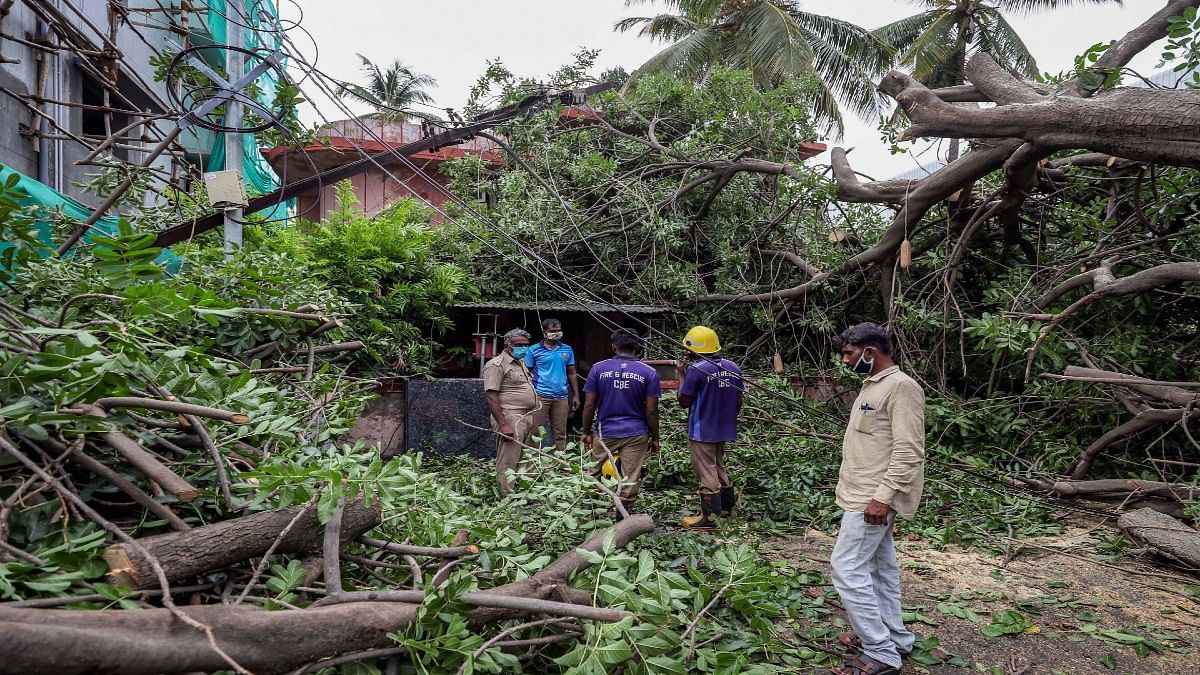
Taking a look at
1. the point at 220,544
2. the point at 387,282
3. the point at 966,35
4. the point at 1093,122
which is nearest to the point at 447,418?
the point at 387,282

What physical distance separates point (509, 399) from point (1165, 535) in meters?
5.05

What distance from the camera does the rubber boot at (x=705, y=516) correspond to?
6.02 meters

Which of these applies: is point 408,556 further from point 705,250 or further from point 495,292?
point 705,250

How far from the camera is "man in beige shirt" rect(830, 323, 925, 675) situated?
350 cm

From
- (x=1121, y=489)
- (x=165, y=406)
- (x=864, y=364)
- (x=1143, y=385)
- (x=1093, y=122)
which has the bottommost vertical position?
(x=1121, y=489)

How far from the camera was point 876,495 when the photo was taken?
3.51m

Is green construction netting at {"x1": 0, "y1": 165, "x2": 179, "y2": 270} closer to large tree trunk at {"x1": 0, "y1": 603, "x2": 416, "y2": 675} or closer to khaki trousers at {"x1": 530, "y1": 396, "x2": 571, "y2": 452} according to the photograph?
khaki trousers at {"x1": 530, "y1": 396, "x2": 571, "y2": 452}

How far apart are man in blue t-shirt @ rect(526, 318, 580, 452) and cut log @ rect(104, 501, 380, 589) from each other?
432cm

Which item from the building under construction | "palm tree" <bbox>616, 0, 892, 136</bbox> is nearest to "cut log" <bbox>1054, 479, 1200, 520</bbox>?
the building under construction

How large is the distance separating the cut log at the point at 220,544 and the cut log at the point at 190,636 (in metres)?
0.09

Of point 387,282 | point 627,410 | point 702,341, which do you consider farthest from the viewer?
point 387,282

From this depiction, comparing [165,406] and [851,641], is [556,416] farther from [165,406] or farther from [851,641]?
[165,406]

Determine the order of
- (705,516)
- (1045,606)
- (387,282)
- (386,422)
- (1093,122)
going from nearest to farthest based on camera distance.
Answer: (1093,122)
(1045,606)
(705,516)
(386,422)
(387,282)

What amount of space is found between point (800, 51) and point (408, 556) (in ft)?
53.3
